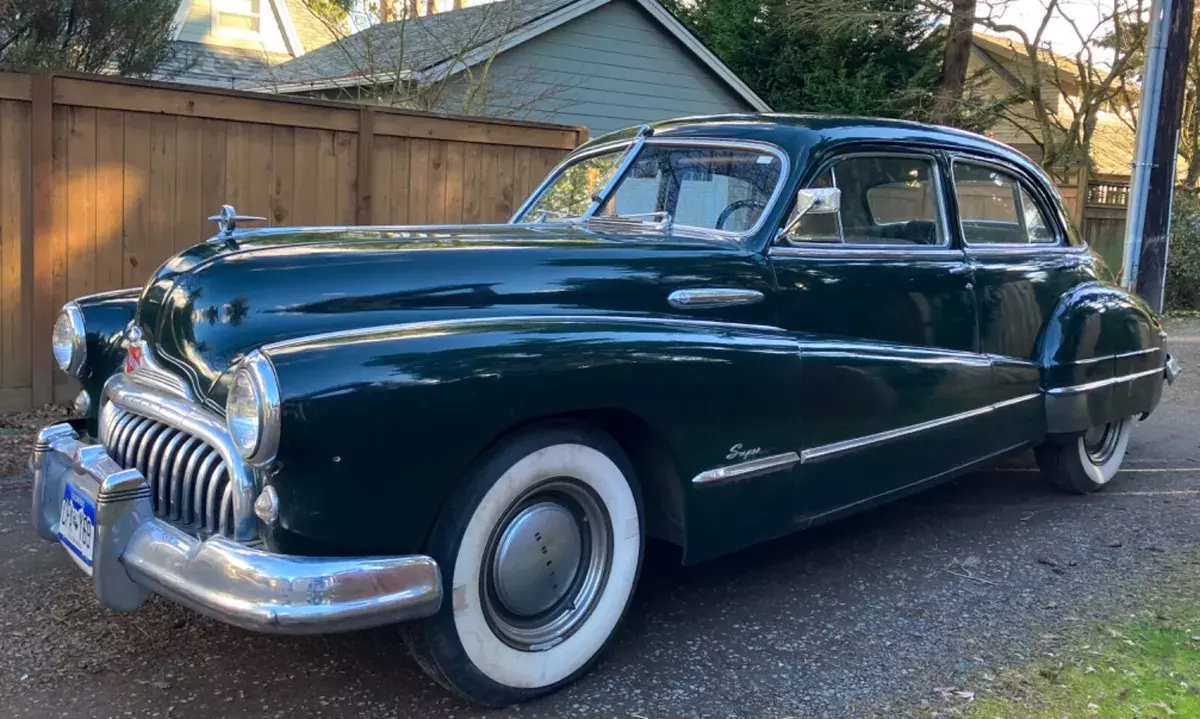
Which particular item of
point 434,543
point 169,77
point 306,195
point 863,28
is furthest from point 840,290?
point 863,28

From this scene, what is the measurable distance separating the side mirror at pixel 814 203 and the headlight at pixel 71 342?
254cm

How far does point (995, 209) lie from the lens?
4871 millimetres

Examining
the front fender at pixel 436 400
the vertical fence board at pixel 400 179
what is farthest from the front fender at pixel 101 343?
the vertical fence board at pixel 400 179

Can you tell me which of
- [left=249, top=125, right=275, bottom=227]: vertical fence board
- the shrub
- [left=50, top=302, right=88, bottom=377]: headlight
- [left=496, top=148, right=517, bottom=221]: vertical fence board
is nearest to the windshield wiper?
[left=50, top=302, right=88, bottom=377]: headlight

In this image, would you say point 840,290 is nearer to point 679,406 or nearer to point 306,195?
point 679,406

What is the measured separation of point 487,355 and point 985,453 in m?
2.70

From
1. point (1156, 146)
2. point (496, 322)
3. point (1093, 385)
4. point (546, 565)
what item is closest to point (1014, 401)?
point (1093, 385)

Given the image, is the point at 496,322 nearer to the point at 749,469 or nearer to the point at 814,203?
the point at 749,469

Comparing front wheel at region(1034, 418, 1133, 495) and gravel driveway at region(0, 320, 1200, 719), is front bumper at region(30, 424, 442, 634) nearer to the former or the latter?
gravel driveway at region(0, 320, 1200, 719)

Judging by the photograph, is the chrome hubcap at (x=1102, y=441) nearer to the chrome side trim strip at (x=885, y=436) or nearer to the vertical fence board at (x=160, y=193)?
the chrome side trim strip at (x=885, y=436)

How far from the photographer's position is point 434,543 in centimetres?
267

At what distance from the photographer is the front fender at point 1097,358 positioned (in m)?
4.79

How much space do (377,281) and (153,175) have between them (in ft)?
12.1

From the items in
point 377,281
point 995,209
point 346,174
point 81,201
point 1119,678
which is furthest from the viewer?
point 346,174
